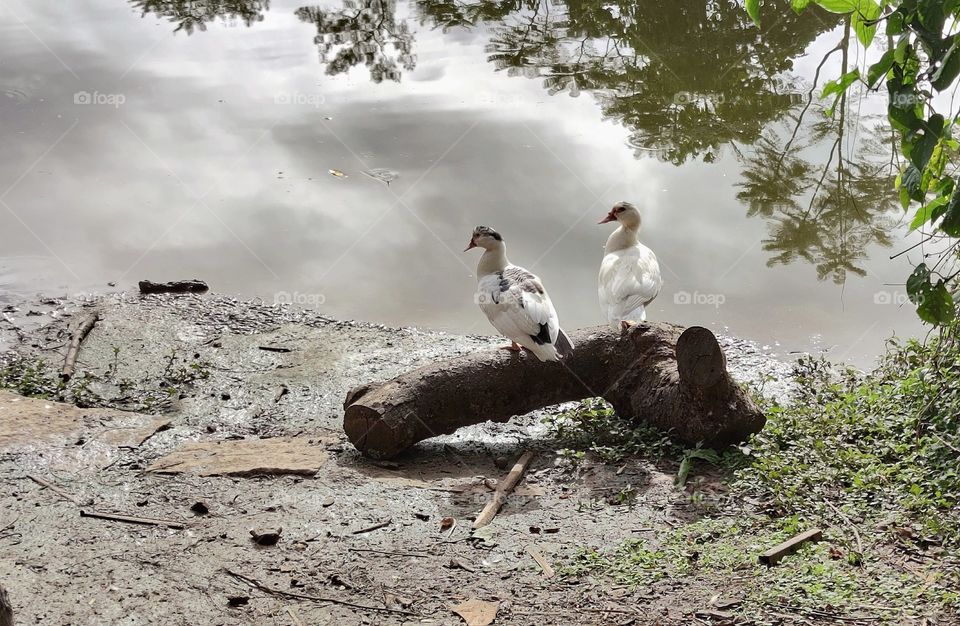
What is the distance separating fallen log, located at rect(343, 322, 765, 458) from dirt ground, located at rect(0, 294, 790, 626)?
235mm

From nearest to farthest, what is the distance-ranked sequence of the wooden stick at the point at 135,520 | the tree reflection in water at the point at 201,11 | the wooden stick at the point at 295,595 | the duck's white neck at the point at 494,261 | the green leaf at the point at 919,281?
the green leaf at the point at 919,281 → the wooden stick at the point at 295,595 → the wooden stick at the point at 135,520 → the duck's white neck at the point at 494,261 → the tree reflection in water at the point at 201,11

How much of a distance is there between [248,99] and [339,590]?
29.9ft

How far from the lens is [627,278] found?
712cm

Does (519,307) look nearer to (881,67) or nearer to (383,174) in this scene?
(881,67)

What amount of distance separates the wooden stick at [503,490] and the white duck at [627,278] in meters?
1.20

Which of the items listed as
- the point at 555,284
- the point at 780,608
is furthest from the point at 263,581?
the point at 555,284

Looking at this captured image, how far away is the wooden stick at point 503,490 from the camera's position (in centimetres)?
509

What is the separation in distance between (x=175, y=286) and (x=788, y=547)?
19.0 ft

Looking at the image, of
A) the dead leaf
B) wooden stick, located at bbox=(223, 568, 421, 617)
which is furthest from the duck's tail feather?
wooden stick, located at bbox=(223, 568, 421, 617)

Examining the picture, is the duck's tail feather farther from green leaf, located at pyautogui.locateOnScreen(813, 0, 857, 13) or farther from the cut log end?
green leaf, located at pyautogui.locateOnScreen(813, 0, 857, 13)

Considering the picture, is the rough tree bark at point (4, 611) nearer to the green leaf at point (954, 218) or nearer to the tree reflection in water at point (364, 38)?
the green leaf at point (954, 218)

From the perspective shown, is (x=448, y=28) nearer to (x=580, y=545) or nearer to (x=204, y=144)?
(x=204, y=144)

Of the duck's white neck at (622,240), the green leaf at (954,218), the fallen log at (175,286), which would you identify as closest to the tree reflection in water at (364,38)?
the fallen log at (175,286)

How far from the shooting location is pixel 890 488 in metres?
4.98
